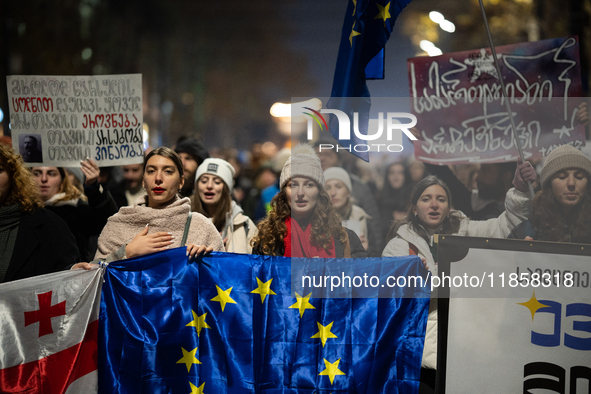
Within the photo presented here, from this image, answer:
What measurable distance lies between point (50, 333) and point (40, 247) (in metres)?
0.61

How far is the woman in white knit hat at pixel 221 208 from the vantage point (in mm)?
4152

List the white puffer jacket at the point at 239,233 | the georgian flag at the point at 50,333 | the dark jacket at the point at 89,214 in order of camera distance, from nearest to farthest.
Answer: the georgian flag at the point at 50,333 → the dark jacket at the point at 89,214 → the white puffer jacket at the point at 239,233

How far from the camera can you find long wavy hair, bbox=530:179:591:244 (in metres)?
2.90

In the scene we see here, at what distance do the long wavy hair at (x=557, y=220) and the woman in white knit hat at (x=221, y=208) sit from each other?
7.05 ft

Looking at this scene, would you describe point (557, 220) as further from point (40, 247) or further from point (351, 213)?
point (40, 247)

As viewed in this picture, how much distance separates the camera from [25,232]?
3242 mm

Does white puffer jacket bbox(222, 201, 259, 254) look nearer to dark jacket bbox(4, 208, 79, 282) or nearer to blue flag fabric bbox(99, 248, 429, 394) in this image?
blue flag fabric bbox(99, 248, 429, 394)

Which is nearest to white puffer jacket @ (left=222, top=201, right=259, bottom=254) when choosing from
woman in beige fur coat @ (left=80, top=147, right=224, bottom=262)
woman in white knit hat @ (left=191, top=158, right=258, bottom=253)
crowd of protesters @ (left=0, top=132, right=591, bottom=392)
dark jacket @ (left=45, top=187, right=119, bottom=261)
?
woman in white knit hat @ (left=191, top=158, right=258, bottom=253)

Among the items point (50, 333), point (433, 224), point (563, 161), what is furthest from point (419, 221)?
point (50, 333)

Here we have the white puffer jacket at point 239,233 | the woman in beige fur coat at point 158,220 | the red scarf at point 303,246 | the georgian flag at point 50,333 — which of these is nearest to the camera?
the georgian flag at point 50,333

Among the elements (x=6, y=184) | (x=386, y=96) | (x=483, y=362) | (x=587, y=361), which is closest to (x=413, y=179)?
(x=386, y=96)

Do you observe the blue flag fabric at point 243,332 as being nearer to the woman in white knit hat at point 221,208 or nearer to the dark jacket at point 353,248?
the dark jacket at point 353,248

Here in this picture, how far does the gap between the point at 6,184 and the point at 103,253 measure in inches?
30.6

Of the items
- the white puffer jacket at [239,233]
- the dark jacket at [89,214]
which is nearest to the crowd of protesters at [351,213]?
the dark jacket at [89,214]
